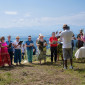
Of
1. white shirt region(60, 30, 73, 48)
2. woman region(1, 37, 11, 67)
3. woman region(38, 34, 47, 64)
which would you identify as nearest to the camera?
white shirt region(60, 30, 73, 48)

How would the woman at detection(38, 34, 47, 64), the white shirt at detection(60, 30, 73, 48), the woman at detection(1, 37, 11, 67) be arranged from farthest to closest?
1. the woman at detection(38, 34, 47, 64)
2. the woman at detection(1, 37, 11, 67)
3. the white shirt at detection(60, 30, 73, 48)

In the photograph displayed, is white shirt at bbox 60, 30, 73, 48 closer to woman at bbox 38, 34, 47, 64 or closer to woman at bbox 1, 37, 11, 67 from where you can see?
woman at bbox 38, 34, 47, 64

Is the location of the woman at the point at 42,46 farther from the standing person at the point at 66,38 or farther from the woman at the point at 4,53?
the standing person at the point at 66,38

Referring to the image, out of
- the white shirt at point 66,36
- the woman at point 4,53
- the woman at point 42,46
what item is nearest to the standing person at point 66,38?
the white shirt at point 66,36

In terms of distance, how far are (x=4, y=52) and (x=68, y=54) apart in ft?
11.8

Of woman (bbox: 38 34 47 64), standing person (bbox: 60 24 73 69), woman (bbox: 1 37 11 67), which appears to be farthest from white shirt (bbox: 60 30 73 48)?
woman (bbox: 1 37 11 67)

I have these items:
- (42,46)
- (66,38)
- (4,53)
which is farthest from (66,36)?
(4,53)

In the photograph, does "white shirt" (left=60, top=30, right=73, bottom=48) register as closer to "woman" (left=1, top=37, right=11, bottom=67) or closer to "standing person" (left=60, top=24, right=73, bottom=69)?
"standing person" (left=60, top=24, right=73, bottom=69)

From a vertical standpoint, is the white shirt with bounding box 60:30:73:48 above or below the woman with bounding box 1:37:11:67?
above

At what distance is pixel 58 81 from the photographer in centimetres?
544

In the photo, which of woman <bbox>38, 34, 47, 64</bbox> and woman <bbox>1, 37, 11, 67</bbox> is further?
woman <bbox>38, 34, 47, 64</bbox>

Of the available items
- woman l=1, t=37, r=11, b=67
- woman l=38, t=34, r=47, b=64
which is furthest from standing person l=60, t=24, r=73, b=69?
woman l=1, t=37, r=11, b=67

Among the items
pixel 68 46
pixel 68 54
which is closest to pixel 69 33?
pixel 68 46

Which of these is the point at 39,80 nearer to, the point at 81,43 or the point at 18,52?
the point at 18,52
